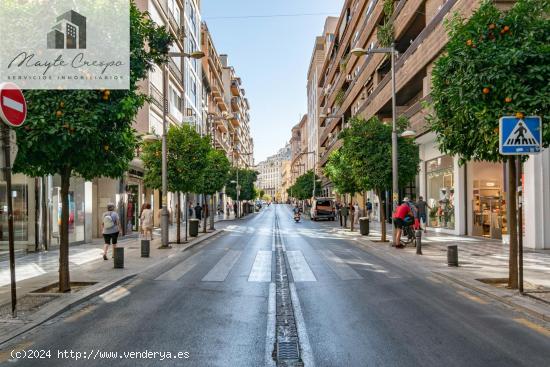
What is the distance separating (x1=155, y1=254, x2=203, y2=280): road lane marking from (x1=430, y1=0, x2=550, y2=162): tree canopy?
671cm

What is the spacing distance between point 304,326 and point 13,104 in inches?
194

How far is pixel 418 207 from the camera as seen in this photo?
23.7m

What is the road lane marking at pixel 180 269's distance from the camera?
10.7 metres

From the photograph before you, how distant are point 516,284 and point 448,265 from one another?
309 cm

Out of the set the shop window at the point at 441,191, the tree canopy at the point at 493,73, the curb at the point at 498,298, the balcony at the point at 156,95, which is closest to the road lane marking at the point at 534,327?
the curb at the point at 498,298

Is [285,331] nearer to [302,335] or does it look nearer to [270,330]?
[270,330]

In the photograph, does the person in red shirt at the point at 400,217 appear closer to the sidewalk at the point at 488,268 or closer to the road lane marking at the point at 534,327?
the sidewalk at the point at 488,268

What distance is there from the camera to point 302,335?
5.73 m

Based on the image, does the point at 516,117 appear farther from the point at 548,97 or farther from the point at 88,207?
the point at 88,207

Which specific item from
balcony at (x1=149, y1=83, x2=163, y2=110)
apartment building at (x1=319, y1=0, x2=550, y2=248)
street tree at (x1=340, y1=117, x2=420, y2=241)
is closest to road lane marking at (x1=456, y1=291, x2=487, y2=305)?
apartment building at (x1=319, y1=0, x2=550, y2=248)

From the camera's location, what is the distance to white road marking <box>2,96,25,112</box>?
6.30 metres

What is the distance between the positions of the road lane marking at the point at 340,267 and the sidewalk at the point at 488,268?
1686mm

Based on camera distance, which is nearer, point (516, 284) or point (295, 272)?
point (516, 284)

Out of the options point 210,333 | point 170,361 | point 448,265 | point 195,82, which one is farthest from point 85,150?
point 195,82
